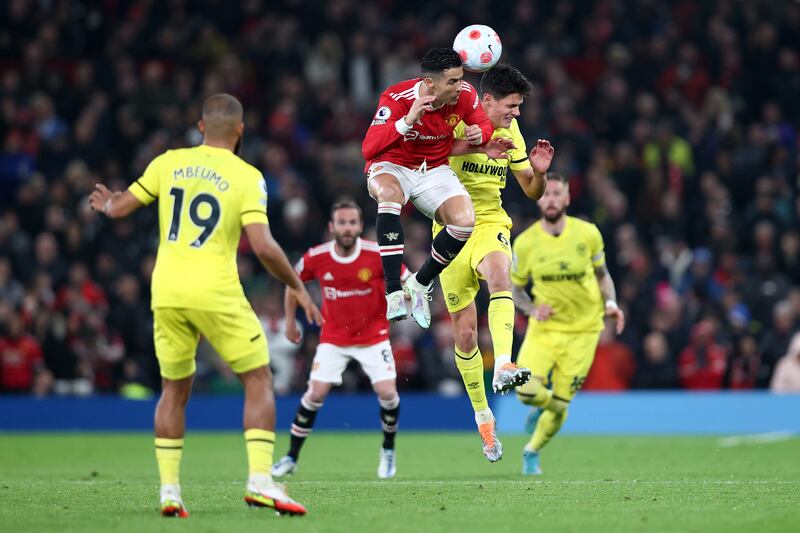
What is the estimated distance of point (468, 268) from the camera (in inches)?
449

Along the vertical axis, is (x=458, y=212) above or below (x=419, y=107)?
below

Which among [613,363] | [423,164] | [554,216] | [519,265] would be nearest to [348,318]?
[519,265]

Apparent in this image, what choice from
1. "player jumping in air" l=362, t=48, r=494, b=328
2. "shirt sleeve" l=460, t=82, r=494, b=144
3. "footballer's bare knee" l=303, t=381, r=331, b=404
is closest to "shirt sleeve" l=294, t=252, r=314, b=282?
"footballer's bare knee" l=303, t=381, r=331, b=404

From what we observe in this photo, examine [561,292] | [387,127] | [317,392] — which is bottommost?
[317,392]

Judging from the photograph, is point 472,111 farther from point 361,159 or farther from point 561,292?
point 361,159

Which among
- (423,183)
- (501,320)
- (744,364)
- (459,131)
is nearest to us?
(423,183)

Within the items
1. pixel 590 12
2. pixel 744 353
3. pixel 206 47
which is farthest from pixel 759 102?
pixel 206 47

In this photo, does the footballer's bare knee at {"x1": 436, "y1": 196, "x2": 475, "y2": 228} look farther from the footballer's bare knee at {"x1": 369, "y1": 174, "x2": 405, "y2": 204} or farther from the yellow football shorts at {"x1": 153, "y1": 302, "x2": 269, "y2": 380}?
the yellow football shorts at {"x1": 153, "y1": 302, "x2": 269, "y2": 380}

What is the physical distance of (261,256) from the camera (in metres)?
8.25

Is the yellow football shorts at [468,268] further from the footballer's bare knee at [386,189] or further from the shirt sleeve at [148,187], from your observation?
the shirt sleeve at [148,187]

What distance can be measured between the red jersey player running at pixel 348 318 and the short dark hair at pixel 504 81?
2.96 metres

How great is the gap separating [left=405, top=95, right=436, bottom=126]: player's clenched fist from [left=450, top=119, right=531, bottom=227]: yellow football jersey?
3.76 feet

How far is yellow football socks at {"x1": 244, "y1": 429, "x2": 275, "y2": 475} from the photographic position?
27.2 ft

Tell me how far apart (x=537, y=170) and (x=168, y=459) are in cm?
420
